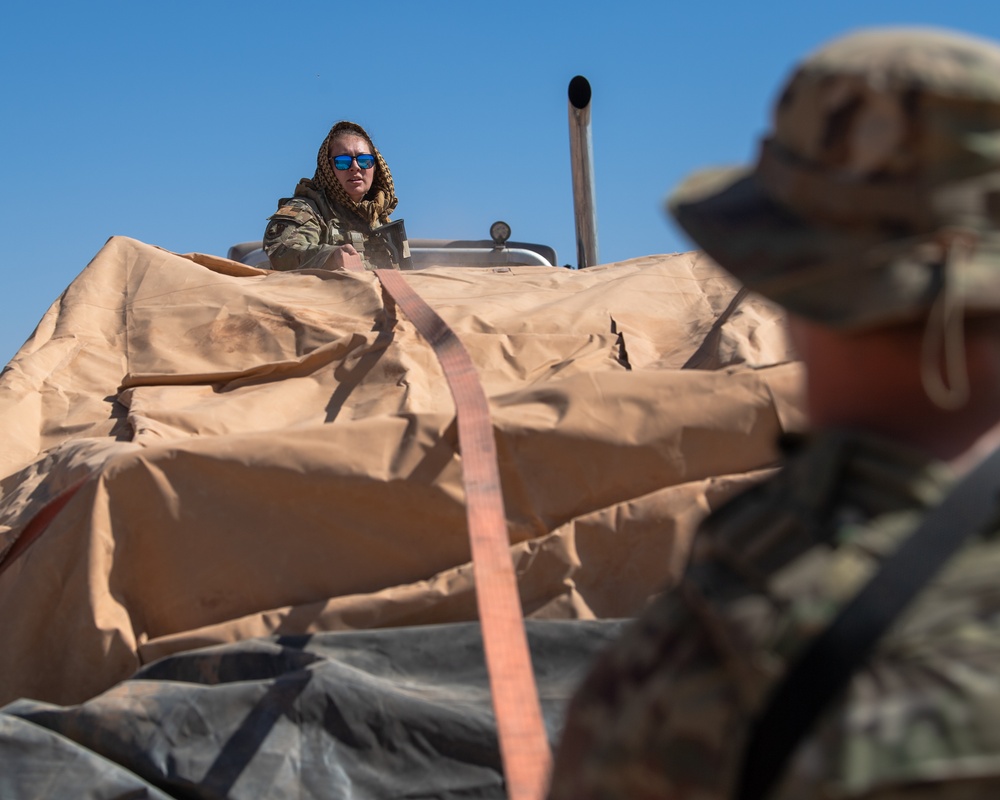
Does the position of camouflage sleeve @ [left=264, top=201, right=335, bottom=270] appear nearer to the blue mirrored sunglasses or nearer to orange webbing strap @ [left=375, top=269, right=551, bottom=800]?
the blue mirrored sunglasses

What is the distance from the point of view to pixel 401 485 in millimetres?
2059

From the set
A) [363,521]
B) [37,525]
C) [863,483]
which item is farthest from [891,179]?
[37,525]

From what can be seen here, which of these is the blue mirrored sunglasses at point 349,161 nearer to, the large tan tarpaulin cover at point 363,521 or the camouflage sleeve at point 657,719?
the large tan tarpaulin cover at point 363,521

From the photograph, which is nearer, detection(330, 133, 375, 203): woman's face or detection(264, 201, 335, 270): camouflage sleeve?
detection(264, 201, 335, 270): camouflage sleeve

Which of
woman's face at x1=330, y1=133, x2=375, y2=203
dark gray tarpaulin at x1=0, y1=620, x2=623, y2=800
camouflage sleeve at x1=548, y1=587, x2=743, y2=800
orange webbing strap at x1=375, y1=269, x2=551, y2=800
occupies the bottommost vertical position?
dark gray tarpaulin at x1=0, y1=620, x2=623, y2=800

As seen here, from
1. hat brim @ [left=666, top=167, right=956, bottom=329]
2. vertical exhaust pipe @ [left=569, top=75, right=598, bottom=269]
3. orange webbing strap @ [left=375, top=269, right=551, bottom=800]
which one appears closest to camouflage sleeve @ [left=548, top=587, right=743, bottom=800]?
hat brim @ [left=666, top=167, right=956, bottom=329]

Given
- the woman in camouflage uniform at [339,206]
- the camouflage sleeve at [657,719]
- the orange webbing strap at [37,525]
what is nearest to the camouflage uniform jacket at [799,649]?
the camouflage sleeve at [657,719]

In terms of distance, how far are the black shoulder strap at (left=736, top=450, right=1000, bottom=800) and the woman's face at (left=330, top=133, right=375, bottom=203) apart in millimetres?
4840

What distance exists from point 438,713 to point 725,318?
1367mm

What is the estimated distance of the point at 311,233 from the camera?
5086 millimetres

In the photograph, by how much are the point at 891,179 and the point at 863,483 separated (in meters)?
0.17

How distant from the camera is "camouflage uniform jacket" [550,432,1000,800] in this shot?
0.60 m

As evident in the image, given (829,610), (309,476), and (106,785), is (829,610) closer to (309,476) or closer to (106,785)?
(106,785)

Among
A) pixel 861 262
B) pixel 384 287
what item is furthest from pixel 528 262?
pixel 861 262
